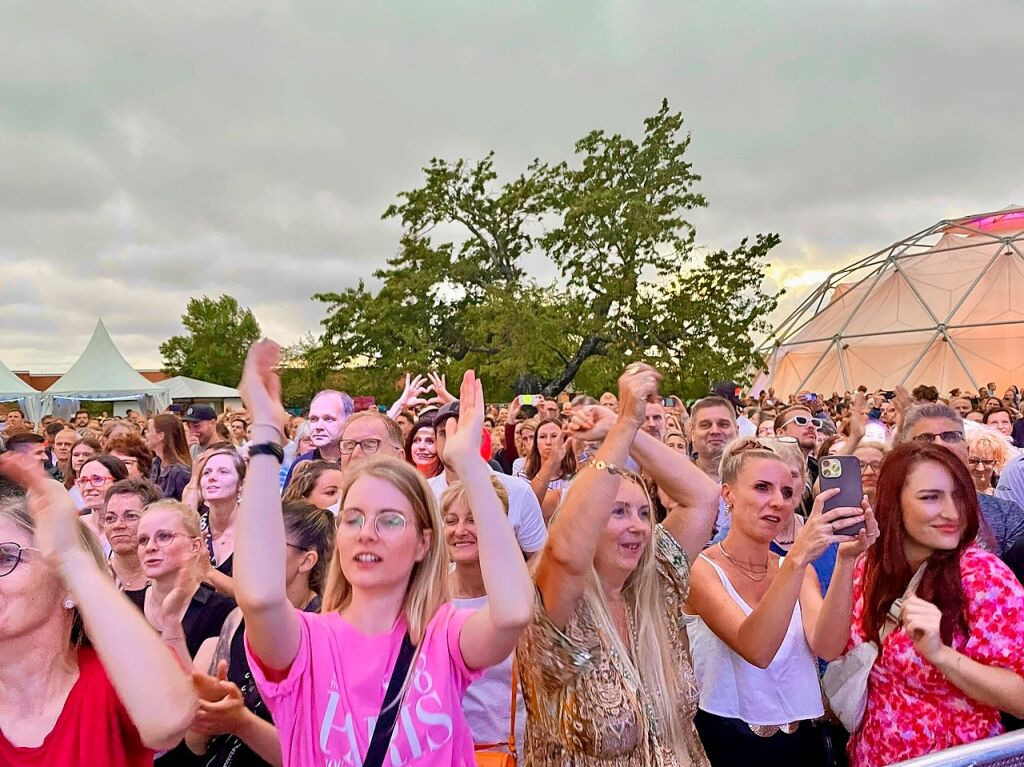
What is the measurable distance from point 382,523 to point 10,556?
87 cm

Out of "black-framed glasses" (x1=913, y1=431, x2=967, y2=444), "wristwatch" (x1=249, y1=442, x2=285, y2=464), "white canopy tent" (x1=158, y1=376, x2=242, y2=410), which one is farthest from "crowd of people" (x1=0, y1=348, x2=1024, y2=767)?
"white canopy tent" (x1=158, y1=376, x2=242, y2=410)

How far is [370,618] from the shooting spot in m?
2.06

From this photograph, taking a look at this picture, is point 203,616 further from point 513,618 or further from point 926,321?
point 926,321

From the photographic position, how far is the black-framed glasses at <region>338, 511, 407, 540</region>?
2090 millimetres

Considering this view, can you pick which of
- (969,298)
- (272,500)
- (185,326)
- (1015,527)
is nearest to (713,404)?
A: (1015,527)

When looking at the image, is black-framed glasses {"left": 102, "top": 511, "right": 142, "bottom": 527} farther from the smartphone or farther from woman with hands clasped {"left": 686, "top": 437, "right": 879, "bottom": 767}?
the smartphone

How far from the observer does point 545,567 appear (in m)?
2.38

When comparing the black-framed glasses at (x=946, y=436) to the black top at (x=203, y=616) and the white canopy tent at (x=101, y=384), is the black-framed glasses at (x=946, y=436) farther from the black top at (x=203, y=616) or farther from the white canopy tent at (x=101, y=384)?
the white canopy tent at (x=101, y=384)

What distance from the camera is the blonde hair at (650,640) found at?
2.44 m

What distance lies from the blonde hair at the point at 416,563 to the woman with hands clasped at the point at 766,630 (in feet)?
3.52

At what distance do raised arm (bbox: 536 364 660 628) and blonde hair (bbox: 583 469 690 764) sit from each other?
0.31 feet

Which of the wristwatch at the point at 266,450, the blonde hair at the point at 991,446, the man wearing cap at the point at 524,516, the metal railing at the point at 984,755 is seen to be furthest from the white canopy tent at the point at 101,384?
the metal railing at the point at 984,755

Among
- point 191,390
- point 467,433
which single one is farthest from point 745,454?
point 191,390

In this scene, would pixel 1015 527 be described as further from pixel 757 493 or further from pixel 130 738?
pixel 130 738
